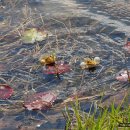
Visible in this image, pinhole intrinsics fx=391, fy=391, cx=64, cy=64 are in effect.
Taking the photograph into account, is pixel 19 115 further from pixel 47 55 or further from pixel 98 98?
pixel 47 55

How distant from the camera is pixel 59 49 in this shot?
323 centimetres

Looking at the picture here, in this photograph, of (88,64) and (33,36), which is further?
(33,36)

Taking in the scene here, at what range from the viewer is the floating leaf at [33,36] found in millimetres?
3377

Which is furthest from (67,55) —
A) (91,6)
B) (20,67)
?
(91,6)

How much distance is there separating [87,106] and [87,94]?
0.45 ft

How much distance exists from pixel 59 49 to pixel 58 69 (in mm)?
374

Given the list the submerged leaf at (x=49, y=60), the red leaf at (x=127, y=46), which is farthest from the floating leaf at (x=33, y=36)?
the red leaf at (x=127, y=46)

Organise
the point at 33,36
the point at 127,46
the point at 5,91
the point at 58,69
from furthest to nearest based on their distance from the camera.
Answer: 1. the point at 33,36
2. the point at 127,46
3. the point at 58,69
4. the point at 5,91

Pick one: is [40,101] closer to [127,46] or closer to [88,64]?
[88,64]

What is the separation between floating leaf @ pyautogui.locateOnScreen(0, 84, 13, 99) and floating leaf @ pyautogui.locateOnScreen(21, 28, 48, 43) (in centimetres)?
77

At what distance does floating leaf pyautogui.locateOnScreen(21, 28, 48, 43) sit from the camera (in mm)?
3377

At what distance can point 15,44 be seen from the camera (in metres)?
3.35

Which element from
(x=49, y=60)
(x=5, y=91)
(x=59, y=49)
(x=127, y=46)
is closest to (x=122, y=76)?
(x=127, y=46)

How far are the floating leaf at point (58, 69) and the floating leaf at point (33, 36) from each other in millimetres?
509
